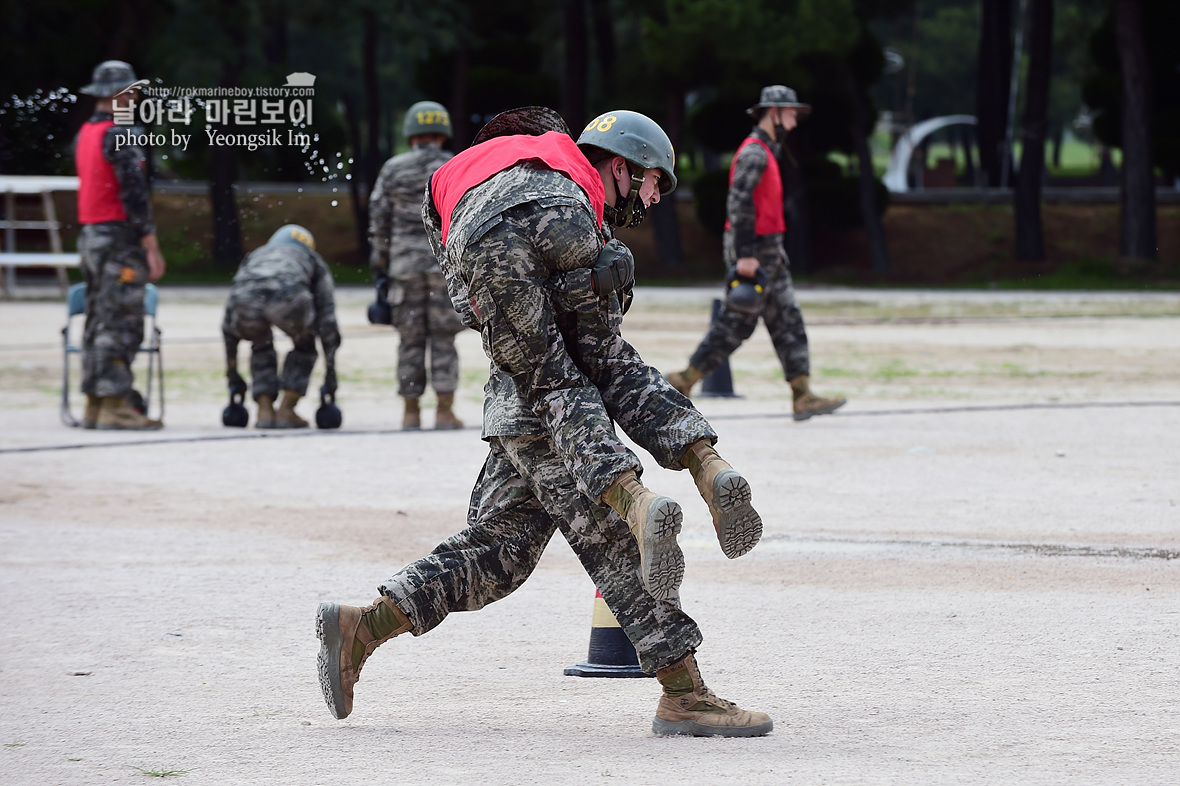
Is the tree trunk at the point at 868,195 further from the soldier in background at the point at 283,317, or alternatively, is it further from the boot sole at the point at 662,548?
the boot sole at the point at 662,548

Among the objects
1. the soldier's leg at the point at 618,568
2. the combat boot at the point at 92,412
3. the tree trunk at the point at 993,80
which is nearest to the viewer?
the soldier's leg at the point at 618,568

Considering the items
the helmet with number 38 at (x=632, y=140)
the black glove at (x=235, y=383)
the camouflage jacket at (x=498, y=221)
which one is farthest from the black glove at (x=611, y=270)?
the black glove at (x=235, y=383)

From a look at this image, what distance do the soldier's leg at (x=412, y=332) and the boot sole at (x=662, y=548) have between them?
22.0 feet

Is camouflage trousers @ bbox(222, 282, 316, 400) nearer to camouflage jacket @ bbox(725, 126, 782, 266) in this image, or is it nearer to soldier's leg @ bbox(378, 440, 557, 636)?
camouflage jacket @ bbox(725, 126, 782, 266)

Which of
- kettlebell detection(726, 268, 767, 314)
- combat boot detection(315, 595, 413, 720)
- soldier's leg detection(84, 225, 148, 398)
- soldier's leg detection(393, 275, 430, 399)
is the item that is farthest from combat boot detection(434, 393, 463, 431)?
combat boot detection(315, 595, 413, 720)

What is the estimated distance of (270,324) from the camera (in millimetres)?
10727

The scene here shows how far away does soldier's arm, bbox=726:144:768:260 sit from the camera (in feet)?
33.5

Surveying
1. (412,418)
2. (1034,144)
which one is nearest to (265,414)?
(412,418)

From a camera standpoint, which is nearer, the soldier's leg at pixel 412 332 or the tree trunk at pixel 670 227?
the soldier's leg at pixel 412 332

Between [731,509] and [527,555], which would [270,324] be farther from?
[731,509]

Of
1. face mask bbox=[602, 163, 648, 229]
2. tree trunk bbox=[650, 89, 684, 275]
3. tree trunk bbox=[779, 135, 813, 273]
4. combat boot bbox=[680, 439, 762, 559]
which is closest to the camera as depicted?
combat boot bbox=[680, 439, 762, 559]

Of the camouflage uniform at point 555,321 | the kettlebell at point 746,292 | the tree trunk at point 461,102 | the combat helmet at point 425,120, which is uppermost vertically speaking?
the tree trunk at point 461,102

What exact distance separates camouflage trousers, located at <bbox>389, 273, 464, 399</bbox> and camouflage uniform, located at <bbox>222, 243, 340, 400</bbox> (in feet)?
1.44

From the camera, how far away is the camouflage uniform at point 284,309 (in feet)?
34.7
